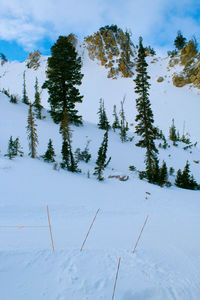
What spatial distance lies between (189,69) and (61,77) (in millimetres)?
52023

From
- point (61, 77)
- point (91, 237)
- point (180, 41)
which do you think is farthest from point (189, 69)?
point (91, 237)

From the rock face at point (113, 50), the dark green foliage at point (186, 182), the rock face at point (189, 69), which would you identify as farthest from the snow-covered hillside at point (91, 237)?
the rock face at point (113, 50)

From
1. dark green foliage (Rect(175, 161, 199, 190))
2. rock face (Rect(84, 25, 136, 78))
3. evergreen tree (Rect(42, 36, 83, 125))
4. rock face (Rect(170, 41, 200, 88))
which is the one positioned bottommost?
dark green foliage (Rect(175, 161, 199, 190))

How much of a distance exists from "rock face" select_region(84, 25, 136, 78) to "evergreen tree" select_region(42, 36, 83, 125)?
164 ft

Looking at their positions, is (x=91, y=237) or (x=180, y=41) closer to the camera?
(x=91, y=237)

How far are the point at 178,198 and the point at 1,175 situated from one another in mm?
11680

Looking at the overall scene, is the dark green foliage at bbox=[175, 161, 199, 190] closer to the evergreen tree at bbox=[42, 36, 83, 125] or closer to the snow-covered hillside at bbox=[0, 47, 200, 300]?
the snow-covered hillside at bbox=[0, 47, 200, 300]

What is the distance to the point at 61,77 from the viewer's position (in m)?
23.0

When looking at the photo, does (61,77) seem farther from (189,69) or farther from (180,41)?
(180,41)

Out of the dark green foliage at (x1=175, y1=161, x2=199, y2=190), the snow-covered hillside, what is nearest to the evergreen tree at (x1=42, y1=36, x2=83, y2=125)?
the snow-covered hillside

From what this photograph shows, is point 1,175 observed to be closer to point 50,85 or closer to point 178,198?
point 178,198

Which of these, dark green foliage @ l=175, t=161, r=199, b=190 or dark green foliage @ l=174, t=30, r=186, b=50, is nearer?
dark green foliage @ l=175, t=161, r=199, b=190

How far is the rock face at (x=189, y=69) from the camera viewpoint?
52.8 metres

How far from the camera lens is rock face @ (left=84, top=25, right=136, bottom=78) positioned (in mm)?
69188
